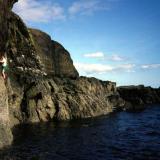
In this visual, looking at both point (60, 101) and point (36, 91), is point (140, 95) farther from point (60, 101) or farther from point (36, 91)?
point (36, 91)

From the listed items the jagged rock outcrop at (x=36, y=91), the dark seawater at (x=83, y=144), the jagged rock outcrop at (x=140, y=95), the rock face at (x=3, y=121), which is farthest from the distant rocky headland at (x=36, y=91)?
the jagged rock outcrop at (x=140, y=95)

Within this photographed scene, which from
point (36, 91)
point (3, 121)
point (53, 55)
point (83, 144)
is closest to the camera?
point (3, 121)

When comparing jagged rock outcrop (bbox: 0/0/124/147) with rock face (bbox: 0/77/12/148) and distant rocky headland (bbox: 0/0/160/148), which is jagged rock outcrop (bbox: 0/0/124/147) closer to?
distant rocky headland (bbox: 0/0/160/148)

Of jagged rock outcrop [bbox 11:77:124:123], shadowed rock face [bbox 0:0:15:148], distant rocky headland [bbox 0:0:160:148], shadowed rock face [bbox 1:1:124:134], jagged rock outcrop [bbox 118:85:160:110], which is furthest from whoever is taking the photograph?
jagged rock outcrop [bbox 118:85:160:110]

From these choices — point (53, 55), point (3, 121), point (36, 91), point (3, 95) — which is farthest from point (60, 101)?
point (53, 55)

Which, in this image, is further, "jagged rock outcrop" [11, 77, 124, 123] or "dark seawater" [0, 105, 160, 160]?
"jagged rock outcrop" [11, 77, 124, 123]

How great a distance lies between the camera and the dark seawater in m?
38.3

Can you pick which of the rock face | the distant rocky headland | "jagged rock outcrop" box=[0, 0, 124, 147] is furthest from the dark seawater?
"jagged rock outcrop" box=[0, 0, 124, 147]

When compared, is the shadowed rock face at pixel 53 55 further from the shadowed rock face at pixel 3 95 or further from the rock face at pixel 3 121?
the rock face at pixel 3 121

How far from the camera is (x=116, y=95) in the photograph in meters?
122

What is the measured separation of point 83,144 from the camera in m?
46.2

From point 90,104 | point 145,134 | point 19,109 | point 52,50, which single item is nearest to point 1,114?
point 145,134

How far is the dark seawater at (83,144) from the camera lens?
38.3 meters

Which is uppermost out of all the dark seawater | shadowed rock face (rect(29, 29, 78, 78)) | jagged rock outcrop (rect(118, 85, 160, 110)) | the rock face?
shadowed rock face (rect(29, 29, 78, 78))
